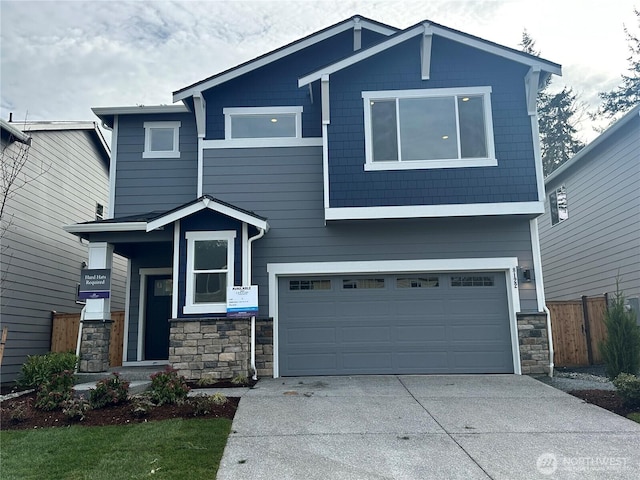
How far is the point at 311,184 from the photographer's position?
10023 millimetres

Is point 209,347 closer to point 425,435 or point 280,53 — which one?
point 425,435

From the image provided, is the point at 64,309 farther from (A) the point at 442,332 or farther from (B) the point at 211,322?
(A) the point at 442,332

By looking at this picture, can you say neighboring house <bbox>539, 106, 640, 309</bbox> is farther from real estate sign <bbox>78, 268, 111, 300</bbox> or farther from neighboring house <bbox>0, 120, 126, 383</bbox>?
neighboring house <bbox>0, 120, 126, 383</bbox>

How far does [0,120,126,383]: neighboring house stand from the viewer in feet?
33.7

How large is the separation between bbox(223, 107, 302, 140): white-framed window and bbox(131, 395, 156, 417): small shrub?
570 cm

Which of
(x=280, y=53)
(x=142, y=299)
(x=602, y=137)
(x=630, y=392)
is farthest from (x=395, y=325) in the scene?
(x=602, y=137)

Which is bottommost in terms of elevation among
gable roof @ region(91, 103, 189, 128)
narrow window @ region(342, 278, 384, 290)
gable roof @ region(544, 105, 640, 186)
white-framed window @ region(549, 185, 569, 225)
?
narrow window @ region(342, 278, 384, 290)

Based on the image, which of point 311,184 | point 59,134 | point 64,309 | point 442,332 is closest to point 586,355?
point 442,332

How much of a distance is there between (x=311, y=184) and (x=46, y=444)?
6.47 m

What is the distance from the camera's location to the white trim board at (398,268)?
943cm

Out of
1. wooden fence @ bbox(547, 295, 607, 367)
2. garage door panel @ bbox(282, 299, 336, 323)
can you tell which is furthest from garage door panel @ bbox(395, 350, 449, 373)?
wooden fence @ bbox(547, 295, 607, 367)

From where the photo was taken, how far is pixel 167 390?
6504 millimetres

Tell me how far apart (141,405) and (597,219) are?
11.5m

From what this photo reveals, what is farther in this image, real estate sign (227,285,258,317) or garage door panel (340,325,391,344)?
garage door panel (340,325,391,344)
